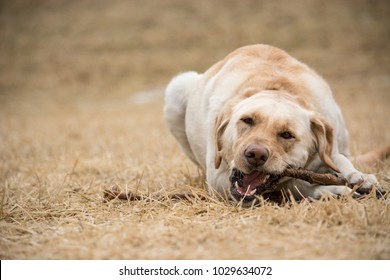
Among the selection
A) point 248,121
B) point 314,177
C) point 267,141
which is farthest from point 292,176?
point 248,121

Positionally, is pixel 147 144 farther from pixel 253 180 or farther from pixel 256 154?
pixel 256 154

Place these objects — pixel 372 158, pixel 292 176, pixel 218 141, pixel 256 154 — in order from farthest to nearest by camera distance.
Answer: pixel 372 158 → pixel 218 141 → pixel 292 176 → pixel 256 154

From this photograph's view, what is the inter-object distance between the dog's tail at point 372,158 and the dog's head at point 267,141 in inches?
52.1

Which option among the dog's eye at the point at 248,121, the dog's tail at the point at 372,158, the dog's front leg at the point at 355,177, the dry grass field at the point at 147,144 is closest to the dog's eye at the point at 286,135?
the dog's eye at the point at 248,121

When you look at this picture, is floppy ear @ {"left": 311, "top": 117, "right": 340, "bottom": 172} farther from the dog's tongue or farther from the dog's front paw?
the dog's tongue

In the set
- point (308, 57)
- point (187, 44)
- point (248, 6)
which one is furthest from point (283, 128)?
point (248, 6)

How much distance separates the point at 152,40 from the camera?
90.7 ft

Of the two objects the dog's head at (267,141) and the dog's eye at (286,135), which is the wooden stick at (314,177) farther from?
the dog's eye at (286,135)

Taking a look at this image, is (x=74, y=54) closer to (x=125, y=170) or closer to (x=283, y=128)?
(x=125, y=170)

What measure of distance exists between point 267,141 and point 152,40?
2542 cm

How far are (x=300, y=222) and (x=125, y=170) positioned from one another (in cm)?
269

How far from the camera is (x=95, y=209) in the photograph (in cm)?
346

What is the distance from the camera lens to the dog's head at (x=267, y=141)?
3029mm

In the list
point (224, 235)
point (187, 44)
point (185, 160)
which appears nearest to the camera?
point (224, 235)
